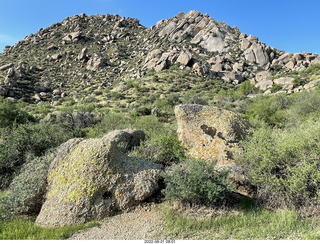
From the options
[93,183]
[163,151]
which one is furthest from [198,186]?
[163,151]

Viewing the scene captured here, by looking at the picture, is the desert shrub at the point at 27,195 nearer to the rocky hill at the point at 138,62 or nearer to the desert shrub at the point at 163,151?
the desert shrub at the point at 163,151

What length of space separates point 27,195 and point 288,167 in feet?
22.9

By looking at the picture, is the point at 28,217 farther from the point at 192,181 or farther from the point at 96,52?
the point at 96,52

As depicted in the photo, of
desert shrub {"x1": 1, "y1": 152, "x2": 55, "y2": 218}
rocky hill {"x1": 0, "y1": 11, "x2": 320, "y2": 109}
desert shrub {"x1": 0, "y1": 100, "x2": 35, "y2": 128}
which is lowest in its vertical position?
desert shrub {"x1": 1, "y1": 152, "x2": 55, "y2": 218}

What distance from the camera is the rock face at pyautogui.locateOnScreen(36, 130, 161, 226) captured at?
175 inches

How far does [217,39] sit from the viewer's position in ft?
241

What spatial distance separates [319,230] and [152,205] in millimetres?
3621

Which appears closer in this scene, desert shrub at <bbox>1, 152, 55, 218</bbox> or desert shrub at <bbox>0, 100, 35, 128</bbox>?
desert shrub at <bbox>1, 152, 55, 218</bbox>

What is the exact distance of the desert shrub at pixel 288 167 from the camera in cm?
442

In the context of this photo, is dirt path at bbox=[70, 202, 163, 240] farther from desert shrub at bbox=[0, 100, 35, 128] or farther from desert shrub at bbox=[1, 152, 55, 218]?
desert shrub at bbox=[0, 100, 35, 128]

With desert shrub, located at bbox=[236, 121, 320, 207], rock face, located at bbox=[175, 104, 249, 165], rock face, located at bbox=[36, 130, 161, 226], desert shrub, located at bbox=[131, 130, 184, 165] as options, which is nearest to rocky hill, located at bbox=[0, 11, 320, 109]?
desert shrub, located at bbox=[131, 130, 184, 165]

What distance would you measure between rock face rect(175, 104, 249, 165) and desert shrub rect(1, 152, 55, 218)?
5.14 metres

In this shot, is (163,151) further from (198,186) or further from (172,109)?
(172,109)

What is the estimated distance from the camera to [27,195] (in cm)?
487
